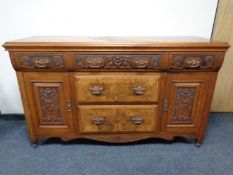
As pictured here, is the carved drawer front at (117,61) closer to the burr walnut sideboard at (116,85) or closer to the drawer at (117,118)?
the burr walnut sideboard at (116,85)

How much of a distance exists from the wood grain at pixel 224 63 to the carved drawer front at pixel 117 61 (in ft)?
3.03

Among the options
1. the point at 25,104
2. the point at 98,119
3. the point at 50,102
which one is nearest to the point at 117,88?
the point at 98,119

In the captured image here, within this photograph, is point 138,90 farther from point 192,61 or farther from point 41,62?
point 41,62

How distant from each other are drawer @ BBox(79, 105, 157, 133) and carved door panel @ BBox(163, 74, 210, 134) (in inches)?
4.9

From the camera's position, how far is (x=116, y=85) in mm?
1273

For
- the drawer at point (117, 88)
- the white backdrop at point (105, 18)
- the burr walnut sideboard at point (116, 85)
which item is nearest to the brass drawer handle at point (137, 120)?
the burr walnut sideboard at point (116, 85)

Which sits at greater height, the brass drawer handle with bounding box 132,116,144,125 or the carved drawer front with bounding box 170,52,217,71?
the carved drawer front with bounding box 170,52,217,71

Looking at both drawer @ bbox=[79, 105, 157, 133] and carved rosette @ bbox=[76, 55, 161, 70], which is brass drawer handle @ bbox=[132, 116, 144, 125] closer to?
drawer @ bbox=[79, 105, 157, 133]

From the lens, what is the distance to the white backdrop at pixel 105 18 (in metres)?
1.57

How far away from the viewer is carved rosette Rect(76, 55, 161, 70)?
47.1 inches

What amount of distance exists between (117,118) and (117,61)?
447mm

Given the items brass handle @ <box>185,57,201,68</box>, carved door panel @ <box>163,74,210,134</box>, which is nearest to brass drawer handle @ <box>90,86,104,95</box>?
carved door panel @ <box>163,74,210,134</box>

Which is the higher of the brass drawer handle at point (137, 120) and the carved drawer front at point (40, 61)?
the carved drawer front at point (40, 61)

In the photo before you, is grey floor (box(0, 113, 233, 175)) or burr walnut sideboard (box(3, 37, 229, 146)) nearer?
burr walnut sideboard (box(3, 37, 229, 146))
